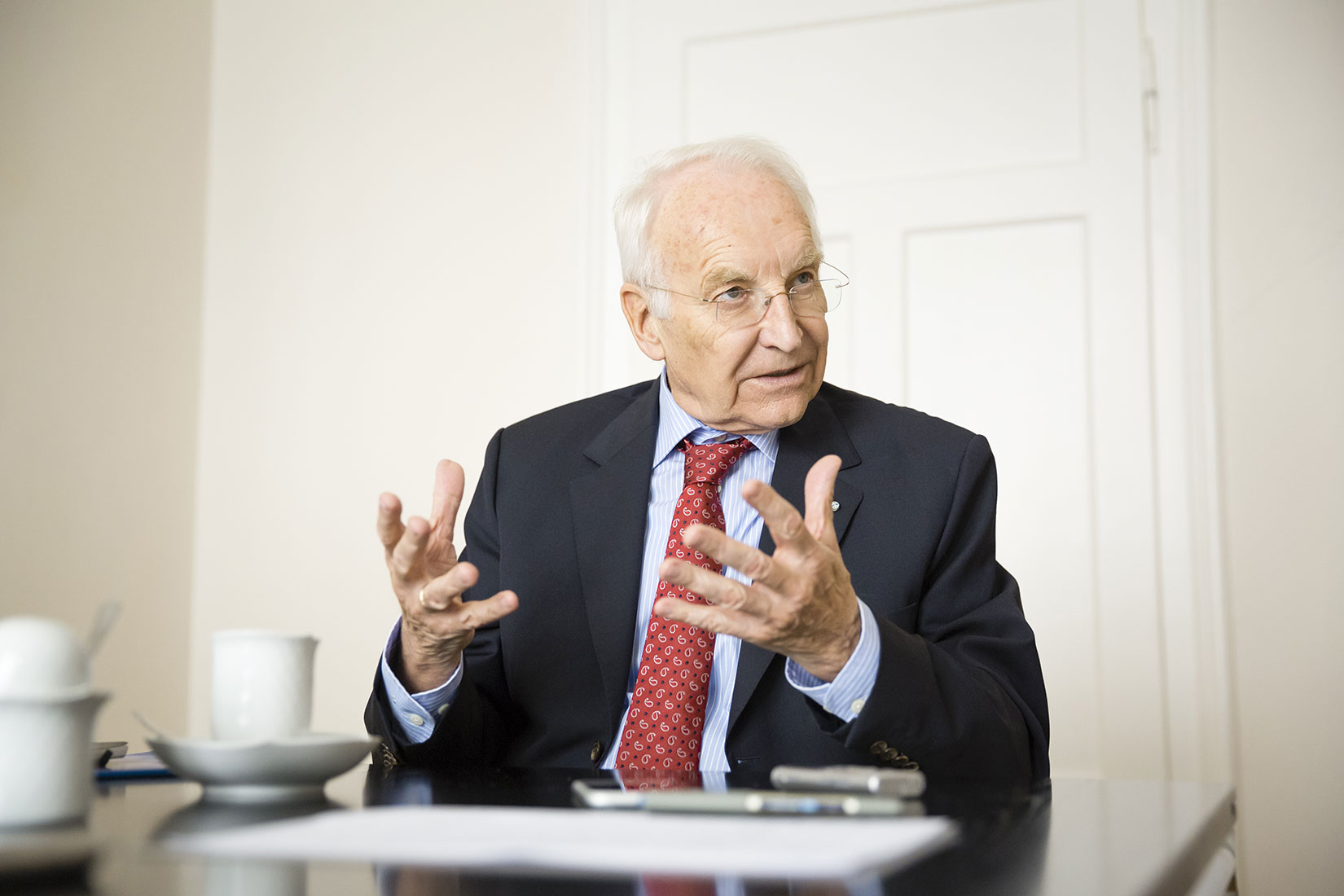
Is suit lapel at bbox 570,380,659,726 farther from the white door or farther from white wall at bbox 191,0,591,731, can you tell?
white wall at bbox 191,0,591,731

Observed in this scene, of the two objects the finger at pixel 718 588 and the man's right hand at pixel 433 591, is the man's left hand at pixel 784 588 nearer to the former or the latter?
the finger at pixel 718 588

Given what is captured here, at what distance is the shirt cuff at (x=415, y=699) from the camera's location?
1444mm

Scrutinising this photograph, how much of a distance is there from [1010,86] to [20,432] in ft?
8.54

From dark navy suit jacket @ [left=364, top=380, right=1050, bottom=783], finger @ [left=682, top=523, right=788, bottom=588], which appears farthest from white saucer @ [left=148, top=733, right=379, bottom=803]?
dark navy suit jacket @ [left=364, top=380, right=1050, bottom=783]

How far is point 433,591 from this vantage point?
1.25 meters

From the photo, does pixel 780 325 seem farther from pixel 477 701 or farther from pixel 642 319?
pixel 477 701

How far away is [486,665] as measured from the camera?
175 centimetres

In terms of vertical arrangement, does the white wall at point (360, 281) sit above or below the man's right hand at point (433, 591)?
above

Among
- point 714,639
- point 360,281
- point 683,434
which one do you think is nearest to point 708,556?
point 714,639

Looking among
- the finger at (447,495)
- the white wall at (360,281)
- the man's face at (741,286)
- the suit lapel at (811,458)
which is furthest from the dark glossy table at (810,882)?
the white wall at (360,281)

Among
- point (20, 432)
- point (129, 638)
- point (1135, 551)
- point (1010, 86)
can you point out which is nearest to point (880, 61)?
point (1010, 86)

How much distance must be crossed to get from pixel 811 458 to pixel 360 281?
2.12 meters

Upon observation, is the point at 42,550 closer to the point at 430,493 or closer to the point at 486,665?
the point at 430,493

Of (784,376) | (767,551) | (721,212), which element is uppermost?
(721,212)
